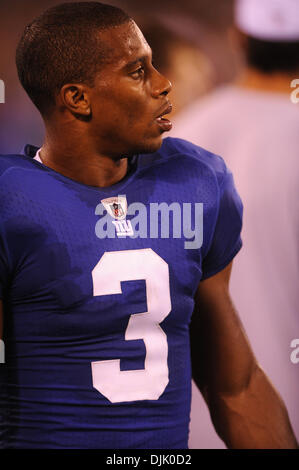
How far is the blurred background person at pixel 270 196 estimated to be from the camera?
1.53 meters

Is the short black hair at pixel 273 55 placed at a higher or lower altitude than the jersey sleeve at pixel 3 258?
higher

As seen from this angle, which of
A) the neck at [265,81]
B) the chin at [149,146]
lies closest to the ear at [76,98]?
the chin at [149,146]

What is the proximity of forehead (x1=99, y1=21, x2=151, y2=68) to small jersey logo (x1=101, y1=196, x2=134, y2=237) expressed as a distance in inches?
9.5

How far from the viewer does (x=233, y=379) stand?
1.32 meters

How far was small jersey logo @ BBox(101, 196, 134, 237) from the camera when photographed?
1.20 metres

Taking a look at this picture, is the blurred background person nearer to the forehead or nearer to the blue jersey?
the blue jersey

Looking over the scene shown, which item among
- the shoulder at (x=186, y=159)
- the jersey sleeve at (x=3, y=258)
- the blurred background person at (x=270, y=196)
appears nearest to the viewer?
the jersey sleeve at (x=3, y=258)

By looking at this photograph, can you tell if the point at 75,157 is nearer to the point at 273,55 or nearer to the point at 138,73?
the point at 138,73

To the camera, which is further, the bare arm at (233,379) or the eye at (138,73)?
the bare arm at (233,379)

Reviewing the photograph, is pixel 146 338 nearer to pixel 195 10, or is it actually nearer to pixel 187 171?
pixel 187 171

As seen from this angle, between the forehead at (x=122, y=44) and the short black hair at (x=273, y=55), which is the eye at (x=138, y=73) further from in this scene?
the short black hair at (x=273, y=55)

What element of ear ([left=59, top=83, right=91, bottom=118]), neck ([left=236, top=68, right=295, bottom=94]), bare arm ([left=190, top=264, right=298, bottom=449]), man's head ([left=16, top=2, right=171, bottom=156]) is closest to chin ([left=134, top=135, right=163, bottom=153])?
man's head ([left=16, top=2, right=171, bottom=156])

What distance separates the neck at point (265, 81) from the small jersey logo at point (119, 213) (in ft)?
1.85

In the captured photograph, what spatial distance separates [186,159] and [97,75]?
0.25m
